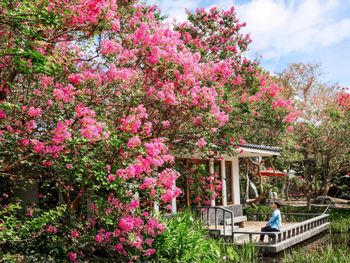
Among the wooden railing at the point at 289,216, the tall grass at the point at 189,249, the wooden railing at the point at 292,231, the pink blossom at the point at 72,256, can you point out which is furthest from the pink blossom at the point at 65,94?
the wooden railing at the point at 289,216

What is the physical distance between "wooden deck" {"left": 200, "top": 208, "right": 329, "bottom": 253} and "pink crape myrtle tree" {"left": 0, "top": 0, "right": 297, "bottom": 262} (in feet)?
11.9

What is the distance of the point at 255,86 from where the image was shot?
15383 mm

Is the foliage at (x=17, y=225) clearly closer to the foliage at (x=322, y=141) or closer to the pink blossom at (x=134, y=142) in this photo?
the pink blossom at (x=134, y=142)

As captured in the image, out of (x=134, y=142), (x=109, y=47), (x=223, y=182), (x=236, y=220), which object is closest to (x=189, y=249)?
(x=134, y=142)

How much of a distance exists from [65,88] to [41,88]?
23.1 inches

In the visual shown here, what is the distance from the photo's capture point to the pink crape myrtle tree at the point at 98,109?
22.6 ft

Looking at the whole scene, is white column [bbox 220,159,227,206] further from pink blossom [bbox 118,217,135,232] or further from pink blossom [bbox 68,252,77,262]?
pink blossom [bbox 118,217,135,232]

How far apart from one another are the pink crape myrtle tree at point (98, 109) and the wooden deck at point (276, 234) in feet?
11.9

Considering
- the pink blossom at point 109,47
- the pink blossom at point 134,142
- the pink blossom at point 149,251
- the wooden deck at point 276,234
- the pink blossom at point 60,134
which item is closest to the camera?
the pink blossom at point 60,134

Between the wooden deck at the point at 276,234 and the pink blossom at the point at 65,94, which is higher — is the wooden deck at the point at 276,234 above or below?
below

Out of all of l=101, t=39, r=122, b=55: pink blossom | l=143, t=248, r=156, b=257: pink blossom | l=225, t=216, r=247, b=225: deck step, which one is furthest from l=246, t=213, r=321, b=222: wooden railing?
l=101, t=39, r=122, b=55: pink blossom

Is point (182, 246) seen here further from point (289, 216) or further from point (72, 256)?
point (289, 216)

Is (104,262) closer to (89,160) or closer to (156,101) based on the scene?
(89,160)

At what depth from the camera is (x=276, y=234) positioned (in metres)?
12.7
